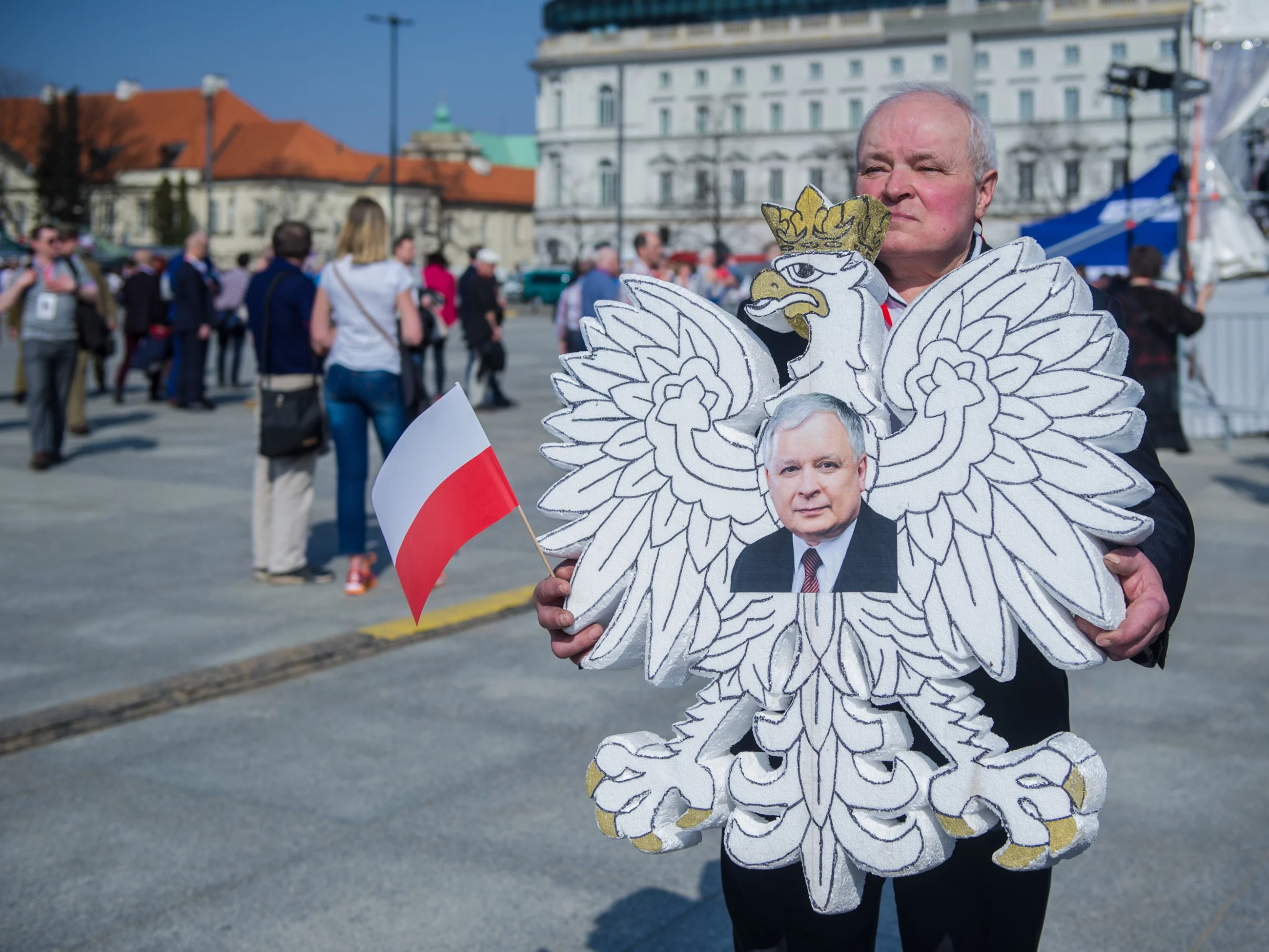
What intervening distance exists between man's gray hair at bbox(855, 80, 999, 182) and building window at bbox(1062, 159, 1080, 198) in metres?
79.3

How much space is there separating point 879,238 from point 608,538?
0.62m

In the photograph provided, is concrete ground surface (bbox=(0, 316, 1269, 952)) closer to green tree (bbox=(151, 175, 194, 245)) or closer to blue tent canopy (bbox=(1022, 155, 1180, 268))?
blue tent canopy (bbox=(1022, 155, 1180, 268))

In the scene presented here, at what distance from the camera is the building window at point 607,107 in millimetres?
91000

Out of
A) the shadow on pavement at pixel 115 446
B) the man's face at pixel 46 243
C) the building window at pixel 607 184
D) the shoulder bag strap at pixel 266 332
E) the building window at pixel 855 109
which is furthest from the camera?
the building window at pixel 607 184

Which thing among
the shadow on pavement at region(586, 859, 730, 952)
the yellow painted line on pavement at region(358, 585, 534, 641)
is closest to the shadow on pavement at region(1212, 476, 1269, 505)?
the yellow painted line on pavement at region(358, 585, 534, 641)

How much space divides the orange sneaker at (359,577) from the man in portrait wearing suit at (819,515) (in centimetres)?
520

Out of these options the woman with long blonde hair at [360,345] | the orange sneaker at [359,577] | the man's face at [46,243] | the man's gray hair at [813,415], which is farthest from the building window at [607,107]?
the man's gray hair at [813,415]

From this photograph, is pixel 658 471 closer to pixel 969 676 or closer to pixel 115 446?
pixel 969 676

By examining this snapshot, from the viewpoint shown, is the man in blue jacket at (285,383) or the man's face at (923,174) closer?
the man's face at (923,174)

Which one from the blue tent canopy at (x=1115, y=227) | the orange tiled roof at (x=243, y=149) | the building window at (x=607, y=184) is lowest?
the blue tent canopy at (x=1115, y=227)

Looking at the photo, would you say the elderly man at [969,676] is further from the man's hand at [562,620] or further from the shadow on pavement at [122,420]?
the shadow on pavement at [122,420]

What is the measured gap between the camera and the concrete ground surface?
136 inches

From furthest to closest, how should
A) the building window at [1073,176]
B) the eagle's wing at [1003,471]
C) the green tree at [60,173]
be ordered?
the building window at [1073,176], the green tree at [60,173], the eagle's wing at [1003,471]

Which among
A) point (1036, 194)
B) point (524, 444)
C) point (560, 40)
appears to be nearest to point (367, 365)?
point (524, 444)
